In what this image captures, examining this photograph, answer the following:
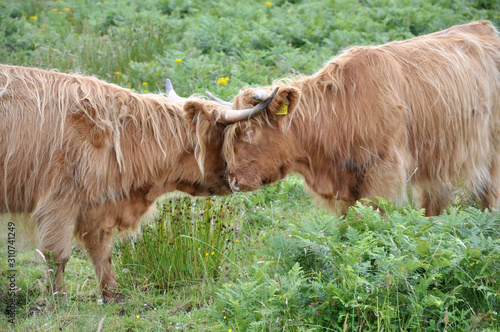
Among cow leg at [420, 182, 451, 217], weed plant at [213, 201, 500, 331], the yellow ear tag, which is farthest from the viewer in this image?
cow leg at [420, 182, 451, 217]

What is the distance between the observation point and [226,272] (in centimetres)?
456

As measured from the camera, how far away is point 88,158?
4.14 m

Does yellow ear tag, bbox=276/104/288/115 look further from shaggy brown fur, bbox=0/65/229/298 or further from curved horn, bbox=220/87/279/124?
shaggy brown fur, bbox=0/65/229/298

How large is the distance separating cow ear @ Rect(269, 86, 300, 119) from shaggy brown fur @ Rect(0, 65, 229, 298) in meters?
0.55

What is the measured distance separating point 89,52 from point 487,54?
5.68m

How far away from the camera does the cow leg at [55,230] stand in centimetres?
411

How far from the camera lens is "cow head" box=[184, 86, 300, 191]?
4441 millimetres

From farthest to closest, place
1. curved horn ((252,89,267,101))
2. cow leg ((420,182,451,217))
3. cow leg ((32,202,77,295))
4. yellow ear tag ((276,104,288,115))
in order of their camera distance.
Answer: cow leg ((420,182,451,217)), yellow ear tag ((276,104,288,115)), curved horn ((252,89,267,101)), cow leg ((32,202,77,295))

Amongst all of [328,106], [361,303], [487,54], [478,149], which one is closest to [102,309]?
[361,303]

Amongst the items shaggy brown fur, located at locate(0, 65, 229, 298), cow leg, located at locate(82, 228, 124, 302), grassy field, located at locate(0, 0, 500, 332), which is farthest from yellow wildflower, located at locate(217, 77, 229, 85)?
cow leg, located at locate(82, 228, 124, 302)

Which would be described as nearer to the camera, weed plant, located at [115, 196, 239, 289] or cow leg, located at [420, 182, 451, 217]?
weed plant, located at [115, 196, 239, 289]

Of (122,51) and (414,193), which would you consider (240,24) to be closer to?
(122,51)

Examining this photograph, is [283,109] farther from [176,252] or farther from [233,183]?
[176,252]

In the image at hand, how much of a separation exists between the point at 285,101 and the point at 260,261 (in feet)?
4.55
